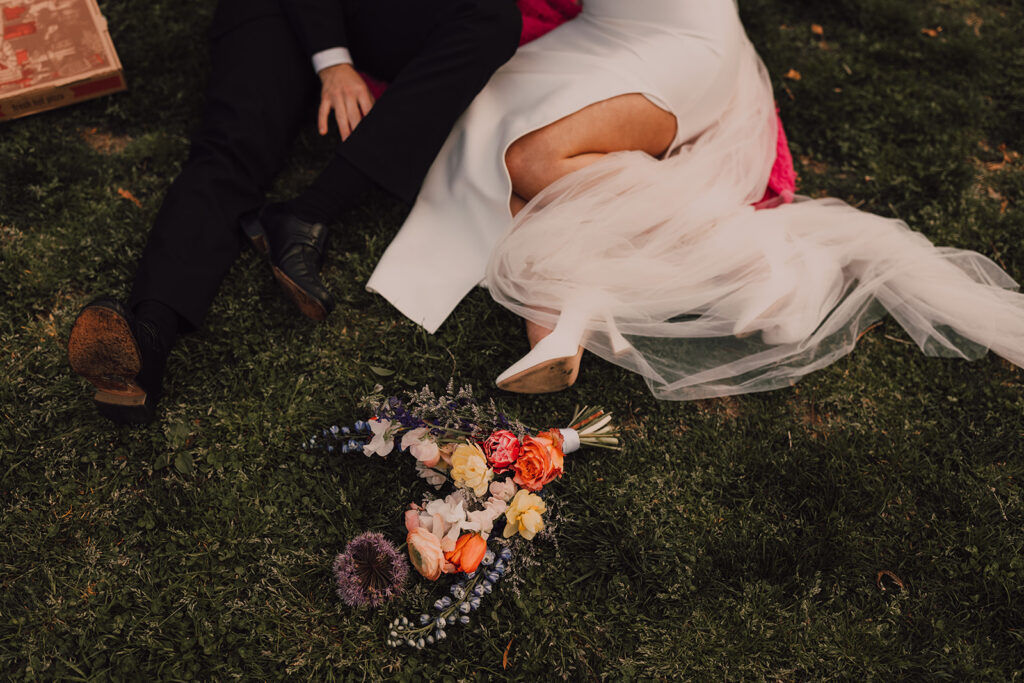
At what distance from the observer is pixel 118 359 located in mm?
2051

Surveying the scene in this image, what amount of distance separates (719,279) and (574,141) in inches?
27.9

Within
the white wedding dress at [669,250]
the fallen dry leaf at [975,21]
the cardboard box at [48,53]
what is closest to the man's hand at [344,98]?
the white wedding dress at [669,250]

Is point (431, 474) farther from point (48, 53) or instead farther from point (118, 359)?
point (48, 53)

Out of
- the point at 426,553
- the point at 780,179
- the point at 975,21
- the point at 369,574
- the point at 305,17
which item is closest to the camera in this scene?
the point at 426,553

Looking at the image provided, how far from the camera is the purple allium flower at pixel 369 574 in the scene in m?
2.04

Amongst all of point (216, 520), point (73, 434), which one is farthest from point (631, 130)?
point (73, 434)

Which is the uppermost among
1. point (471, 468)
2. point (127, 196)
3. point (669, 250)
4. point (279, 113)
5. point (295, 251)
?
point (279, 113)

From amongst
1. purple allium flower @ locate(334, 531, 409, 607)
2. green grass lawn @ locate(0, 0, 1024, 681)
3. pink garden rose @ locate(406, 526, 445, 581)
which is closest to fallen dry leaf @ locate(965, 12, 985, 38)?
green grass lawn @ locate(0, 0, 1024, 681)

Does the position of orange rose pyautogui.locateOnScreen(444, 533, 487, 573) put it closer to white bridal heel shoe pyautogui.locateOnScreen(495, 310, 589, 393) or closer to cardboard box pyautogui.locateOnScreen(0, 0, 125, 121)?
white bridal heel shoe pyautogui.locateOnScreen(495, 310, 589, 393)

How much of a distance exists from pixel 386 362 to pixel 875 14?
334cm

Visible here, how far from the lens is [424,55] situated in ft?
8.14

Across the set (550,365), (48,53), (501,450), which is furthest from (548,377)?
(48,53)

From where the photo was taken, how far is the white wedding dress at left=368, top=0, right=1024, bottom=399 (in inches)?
95.3

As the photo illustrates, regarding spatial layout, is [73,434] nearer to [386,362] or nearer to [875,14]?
[386,362]
